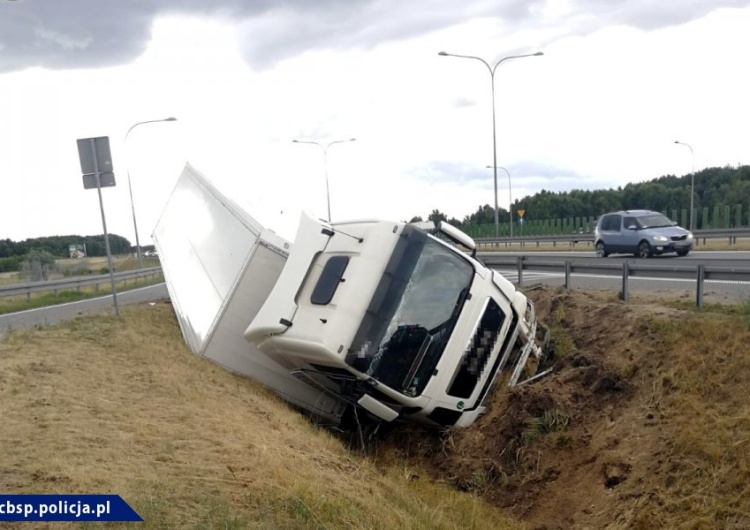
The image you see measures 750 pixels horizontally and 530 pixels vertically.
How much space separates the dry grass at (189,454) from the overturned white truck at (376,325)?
532 millimetres

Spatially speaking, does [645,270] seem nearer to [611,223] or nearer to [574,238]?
[611,223]

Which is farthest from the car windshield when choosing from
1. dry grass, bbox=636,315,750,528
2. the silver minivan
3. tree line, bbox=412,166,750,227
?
tree line, bbox=412,166,750,227

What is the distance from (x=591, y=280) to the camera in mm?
15336

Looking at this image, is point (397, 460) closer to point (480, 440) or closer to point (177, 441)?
point (480, 440)

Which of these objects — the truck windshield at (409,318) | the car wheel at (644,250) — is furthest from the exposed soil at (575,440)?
the car wheel at (644,250)

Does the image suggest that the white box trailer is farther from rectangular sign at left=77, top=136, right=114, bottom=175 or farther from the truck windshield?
the truck windshield

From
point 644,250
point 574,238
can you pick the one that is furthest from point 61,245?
point 644,250

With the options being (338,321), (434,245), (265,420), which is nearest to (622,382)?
(434,245)

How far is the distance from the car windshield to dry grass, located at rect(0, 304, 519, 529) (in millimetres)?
16134

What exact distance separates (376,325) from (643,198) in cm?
7036

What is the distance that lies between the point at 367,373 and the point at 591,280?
1024 centimetres

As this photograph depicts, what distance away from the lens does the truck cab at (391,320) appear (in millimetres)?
6523

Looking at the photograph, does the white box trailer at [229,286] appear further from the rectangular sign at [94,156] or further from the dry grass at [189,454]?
the rectangular sign at [94,156]

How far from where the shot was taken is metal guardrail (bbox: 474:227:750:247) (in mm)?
26609
